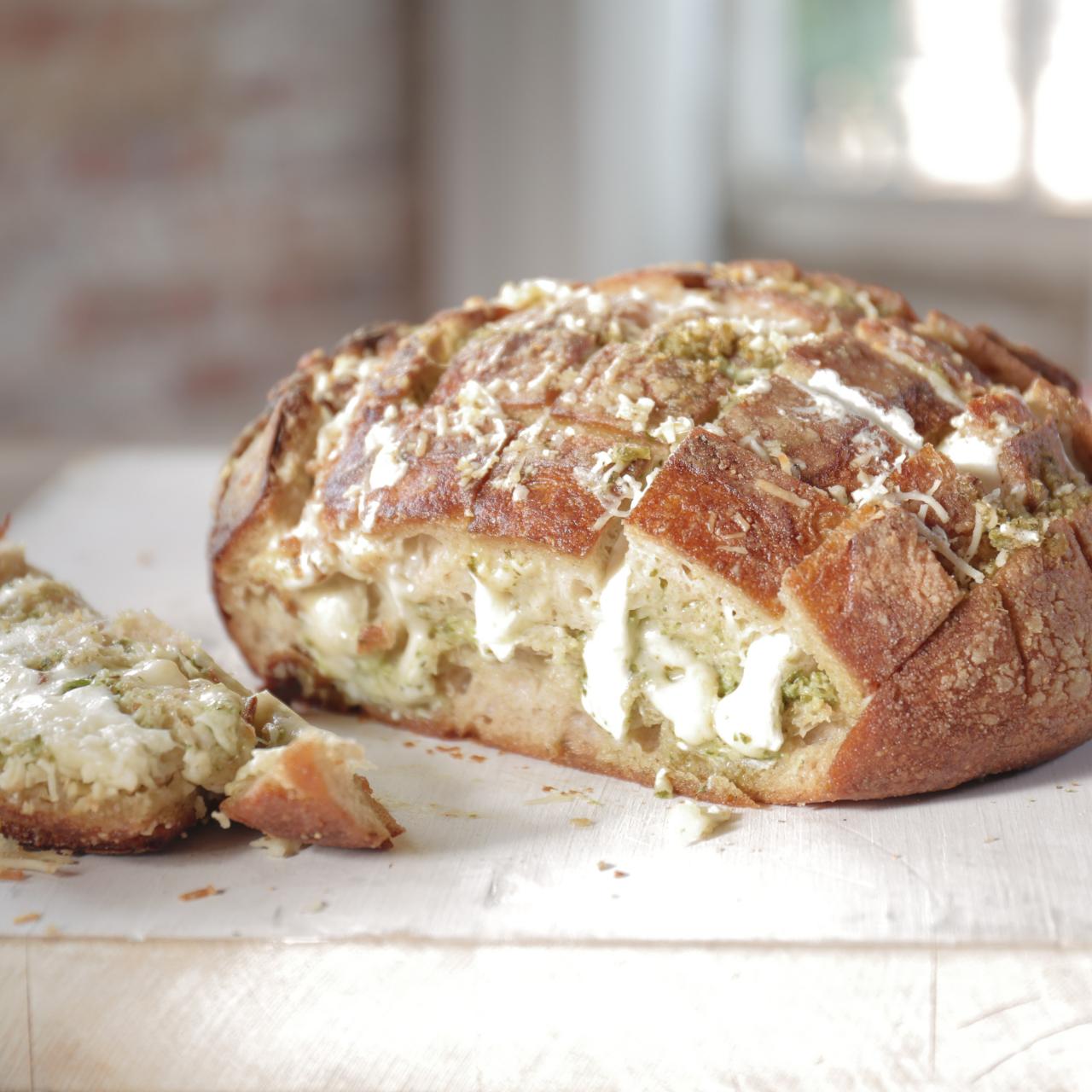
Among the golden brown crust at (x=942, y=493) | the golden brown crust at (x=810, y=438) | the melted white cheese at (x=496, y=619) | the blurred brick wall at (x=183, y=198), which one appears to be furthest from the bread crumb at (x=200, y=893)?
the blurred brick wall at (x=183, y=198)

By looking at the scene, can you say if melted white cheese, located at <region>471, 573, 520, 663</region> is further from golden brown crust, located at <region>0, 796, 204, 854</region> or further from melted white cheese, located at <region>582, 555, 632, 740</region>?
golden brown crust, located at <region>0, 796, 204, 854</region>

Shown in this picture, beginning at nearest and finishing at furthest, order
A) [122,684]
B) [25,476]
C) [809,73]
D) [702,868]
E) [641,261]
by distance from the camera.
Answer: [702,868], [122,684], [25,476], [641,261], [809,73]

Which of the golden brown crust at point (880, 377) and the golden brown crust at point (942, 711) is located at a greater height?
the golden brown crust at point (880, 377)

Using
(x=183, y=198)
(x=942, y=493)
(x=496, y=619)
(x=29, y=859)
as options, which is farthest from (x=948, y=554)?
(x=183, y=198)

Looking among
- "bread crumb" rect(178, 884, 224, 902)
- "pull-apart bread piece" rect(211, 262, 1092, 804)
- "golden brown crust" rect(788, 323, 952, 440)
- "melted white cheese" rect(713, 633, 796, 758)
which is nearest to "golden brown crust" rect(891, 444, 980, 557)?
"pull-apart bread piece" rect(211, 262, 1092, 804)

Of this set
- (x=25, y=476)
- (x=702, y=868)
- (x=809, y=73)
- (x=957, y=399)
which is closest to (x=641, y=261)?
(x=809, y=73)

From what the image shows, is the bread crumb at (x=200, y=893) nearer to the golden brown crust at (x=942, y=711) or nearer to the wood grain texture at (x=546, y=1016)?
the wood grain texture at (x=546, y=1016)

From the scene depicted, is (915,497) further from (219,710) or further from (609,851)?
(219,710)
